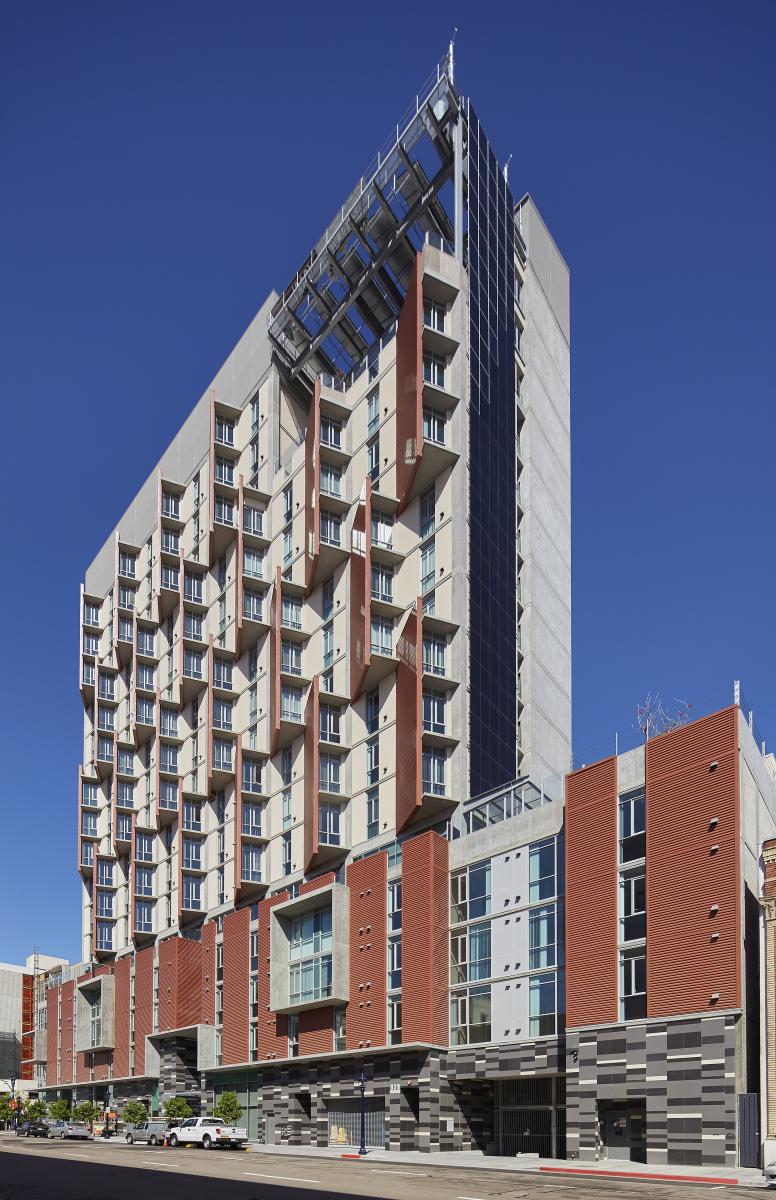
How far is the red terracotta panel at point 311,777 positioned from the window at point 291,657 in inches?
207

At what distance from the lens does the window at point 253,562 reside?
93.1m

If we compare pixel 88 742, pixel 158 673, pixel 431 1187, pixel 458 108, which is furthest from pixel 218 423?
pixel 431 1187

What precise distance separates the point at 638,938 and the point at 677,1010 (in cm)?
359

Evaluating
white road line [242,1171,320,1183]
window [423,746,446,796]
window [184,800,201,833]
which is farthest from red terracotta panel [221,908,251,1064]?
white road line [242,1171,320,1183]

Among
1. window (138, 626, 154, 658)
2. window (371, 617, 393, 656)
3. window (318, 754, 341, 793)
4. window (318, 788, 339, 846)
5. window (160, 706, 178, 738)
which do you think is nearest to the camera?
window (371, 617, 393, 656)

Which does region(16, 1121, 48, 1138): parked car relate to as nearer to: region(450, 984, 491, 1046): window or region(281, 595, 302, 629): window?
region(281, 595, 302, 629): window

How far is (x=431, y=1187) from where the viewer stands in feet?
113

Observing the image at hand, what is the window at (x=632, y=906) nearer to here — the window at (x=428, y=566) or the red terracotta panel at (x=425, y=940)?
the red terracotta panel at (x=425, y=940)

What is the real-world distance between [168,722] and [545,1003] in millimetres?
55716

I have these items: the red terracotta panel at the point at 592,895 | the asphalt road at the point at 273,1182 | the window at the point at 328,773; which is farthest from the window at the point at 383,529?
the asphalt road at the point at 273,1182

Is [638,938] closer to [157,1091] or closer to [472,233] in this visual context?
[472,233]

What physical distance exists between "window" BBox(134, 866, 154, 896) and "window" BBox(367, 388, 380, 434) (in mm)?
47159

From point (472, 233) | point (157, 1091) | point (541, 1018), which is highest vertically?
point (472, 233)

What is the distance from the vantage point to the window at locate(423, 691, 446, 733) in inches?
2805
